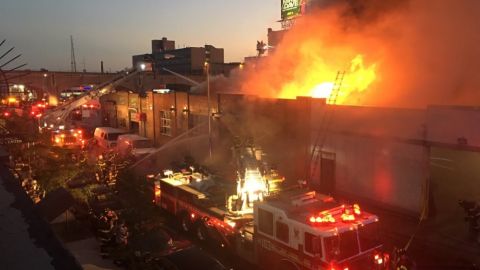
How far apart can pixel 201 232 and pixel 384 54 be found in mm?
14286

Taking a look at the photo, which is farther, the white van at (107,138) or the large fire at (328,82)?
the white van at (107,138)

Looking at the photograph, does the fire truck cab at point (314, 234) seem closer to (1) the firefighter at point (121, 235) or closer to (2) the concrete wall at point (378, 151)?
(1) the firefighter at point (121, 235)

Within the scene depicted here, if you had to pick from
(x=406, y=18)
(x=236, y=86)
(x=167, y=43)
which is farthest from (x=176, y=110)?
(x=167, y=43)

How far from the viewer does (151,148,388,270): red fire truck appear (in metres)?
8.67

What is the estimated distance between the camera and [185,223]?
14570mm

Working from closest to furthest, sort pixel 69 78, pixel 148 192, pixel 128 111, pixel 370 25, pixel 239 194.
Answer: pixel 239 194
pixel 148 192
pixel 370 25
pixel 128 111
pixel 69 78

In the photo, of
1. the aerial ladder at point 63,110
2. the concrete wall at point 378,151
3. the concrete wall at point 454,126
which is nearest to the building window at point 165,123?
the aerial ladder at point 63,110

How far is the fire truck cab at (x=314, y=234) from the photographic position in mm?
8568

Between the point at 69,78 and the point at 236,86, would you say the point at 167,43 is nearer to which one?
the point at 69,78

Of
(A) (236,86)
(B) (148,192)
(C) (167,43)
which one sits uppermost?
(C) (167,43)

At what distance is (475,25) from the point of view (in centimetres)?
1919

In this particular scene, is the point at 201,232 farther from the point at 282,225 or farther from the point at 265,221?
the point at 282,225

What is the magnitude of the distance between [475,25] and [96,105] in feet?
118

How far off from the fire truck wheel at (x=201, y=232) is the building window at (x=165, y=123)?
17556mm
